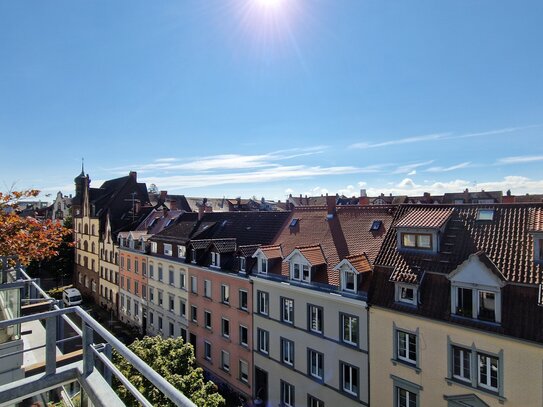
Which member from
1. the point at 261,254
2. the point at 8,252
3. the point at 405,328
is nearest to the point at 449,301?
the point at 405,328

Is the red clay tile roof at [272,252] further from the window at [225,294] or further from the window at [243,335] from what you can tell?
the window at [243,335]

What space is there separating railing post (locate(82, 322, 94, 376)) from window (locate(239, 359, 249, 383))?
22.3m

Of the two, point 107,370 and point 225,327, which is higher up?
point 107,370

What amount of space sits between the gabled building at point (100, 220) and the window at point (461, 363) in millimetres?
37910

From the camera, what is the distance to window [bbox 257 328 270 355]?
23.1m

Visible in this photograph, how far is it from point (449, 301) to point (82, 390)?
48.2ft

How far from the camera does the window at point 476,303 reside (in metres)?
13.9

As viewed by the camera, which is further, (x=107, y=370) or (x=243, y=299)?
(x=243, y=299)

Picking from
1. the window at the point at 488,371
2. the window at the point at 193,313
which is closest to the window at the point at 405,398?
the window at the point at 488,371

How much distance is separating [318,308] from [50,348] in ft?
55.9

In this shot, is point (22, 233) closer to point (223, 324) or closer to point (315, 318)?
point (315, 318)

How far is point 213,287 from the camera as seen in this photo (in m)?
27.5

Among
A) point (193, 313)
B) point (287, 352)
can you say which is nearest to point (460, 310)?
point (287, 352)

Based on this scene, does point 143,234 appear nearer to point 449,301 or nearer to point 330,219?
point 330,219
